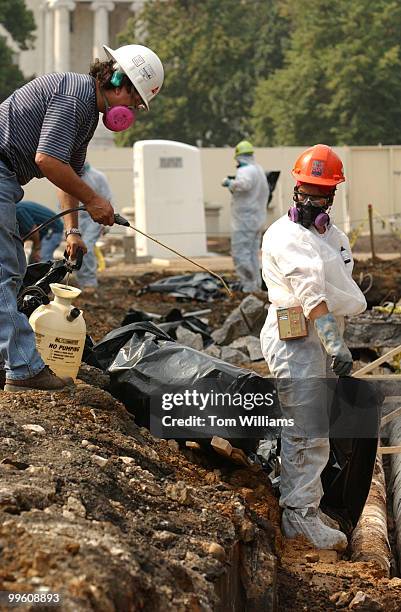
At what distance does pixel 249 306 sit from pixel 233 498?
7.34 m

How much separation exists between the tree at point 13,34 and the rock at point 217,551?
149 ft

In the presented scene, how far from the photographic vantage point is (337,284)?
6375mm

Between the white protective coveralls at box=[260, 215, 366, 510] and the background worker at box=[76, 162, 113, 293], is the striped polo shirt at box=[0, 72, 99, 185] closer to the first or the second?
the white protective coveralls at box=[260, 215, 366, 510]

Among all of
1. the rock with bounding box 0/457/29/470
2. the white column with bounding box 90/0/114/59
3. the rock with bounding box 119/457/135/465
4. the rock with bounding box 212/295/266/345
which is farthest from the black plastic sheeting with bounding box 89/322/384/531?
the white column with bounding box 90/0/114/59

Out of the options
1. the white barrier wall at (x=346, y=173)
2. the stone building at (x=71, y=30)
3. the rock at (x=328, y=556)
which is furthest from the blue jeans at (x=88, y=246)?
the stone building at (x=71, y=30)

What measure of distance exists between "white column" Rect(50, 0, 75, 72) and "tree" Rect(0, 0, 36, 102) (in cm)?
3004

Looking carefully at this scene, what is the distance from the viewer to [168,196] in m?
27.4

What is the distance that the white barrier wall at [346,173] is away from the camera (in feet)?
118

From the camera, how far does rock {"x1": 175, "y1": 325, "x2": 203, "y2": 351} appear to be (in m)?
11.4

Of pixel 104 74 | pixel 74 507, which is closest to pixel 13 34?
pixel 104 74

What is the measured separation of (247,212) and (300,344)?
1190 centimetres

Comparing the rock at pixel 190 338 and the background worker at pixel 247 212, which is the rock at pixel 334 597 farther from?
the background worker at pixel 247 212

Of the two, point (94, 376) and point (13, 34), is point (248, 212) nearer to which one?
point (94, 376)

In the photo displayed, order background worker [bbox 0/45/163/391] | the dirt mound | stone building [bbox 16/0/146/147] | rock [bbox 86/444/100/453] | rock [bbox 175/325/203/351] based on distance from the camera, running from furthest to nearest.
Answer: stone building [bbox 16/0/146/147] < rock [bbox 175/325/203/351] < background worker [bbox 0/45/163/391] < rock [bbox 86/444/100/453] < the dirt mound
